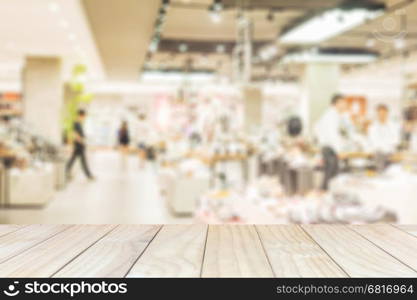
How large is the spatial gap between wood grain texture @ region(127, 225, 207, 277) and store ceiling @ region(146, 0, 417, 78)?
6.11m

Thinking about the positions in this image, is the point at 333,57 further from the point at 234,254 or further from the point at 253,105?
the point at 234,254

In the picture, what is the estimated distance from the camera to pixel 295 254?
4.25 ft

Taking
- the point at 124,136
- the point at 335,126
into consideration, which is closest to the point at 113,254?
the point at 335,126

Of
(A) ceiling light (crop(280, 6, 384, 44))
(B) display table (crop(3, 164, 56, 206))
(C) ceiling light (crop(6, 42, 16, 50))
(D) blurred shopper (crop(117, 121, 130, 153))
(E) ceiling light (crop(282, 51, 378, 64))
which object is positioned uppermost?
(C) ceiling light (crop(6, 42, 16, 50))

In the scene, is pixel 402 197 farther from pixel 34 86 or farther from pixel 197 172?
pixel 34 86

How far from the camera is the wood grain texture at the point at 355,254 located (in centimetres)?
112

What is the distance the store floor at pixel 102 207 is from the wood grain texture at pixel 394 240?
4862 millimetres

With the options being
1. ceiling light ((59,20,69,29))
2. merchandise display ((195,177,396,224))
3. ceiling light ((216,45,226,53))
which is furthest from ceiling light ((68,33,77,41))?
merchandise display ((195,177,396,224))

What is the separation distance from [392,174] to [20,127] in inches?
240

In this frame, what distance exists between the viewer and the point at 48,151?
9.63 meters

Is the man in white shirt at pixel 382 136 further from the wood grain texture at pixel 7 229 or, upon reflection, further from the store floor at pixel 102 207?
the wood grain texture at pixel 7 229

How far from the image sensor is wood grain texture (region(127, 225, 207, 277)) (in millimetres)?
1104

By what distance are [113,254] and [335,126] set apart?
6423mm

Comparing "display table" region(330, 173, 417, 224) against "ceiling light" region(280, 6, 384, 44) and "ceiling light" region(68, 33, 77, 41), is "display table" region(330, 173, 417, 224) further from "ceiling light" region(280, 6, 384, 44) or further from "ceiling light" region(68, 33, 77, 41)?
"ceiling light" region(68, 33, 77, 41)
